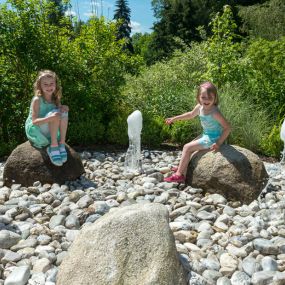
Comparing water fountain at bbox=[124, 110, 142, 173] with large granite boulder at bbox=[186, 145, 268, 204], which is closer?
large granite boulder at bbox=[186, 145, 268, 204]

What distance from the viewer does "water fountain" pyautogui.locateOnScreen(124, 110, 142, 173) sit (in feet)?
16.9

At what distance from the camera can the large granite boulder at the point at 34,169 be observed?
4.46 meters

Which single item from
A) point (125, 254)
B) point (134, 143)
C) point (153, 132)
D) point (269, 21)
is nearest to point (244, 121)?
point (153, 132)

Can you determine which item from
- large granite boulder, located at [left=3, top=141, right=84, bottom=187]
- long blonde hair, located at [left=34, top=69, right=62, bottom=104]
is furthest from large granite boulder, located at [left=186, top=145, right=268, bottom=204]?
long blonde hair, located at [left=34, top=69, right=62, bottom=104]

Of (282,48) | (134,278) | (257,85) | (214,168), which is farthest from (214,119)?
(282,48)

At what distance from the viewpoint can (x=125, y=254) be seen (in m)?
2.31

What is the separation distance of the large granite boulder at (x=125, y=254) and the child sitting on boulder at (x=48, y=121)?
6.91ft

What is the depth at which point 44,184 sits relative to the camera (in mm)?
4445

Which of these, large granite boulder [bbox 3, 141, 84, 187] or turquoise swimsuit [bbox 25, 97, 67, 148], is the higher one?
turquoise swimsuit [bbox 25, 97, 67, 148]

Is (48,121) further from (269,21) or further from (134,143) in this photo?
(269,21)

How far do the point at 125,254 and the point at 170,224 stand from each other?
1114mm

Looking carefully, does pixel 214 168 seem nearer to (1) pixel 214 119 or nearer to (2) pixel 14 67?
(1) pixel 214 119

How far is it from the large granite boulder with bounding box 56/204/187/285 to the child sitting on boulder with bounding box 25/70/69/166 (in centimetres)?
210

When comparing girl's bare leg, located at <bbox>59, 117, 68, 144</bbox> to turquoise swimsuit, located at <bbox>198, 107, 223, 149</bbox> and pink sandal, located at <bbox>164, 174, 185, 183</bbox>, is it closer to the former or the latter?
pink sandal, located at <bbox>164, 174, 185, 183</bbox>
